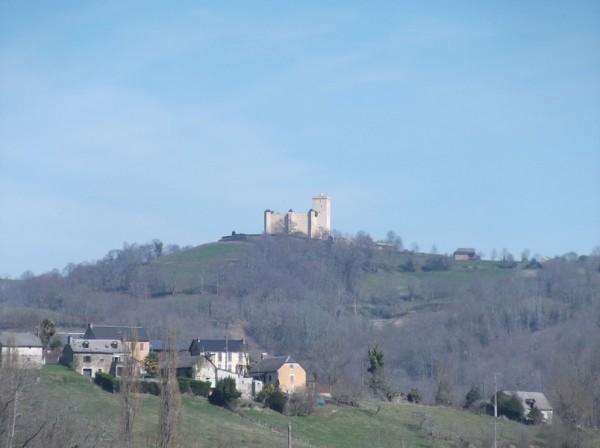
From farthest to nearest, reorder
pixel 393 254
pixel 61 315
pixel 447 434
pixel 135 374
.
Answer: pixel 393 254 < pixel 61 315 < pixel 447 434 < pixel 135 374

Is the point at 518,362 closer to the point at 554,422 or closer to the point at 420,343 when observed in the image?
the point at 420,343

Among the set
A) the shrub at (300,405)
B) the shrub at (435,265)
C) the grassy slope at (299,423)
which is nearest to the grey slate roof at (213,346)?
the grassy slope at (299,423)

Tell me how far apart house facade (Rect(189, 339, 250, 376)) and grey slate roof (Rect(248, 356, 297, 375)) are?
24.5 inches

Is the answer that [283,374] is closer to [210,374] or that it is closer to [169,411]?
[210,374]

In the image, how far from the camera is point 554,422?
211 ft

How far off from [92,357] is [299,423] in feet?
40.9

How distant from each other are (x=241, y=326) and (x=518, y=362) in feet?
84.7

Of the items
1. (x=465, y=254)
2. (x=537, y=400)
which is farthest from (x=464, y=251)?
(x=537, y=400)

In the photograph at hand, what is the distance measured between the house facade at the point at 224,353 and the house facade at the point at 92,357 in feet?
22.0

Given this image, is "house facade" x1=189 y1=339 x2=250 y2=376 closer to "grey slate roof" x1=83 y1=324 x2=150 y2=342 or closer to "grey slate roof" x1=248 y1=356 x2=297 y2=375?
"grey slate roof" x1=248 y1=356 x2=297 y2=375

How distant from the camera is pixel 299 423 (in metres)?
57.0

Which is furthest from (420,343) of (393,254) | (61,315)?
(393,254)

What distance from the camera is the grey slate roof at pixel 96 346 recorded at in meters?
62.6

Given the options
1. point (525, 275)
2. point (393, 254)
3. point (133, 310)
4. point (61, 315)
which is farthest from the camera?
point (393, 254)
